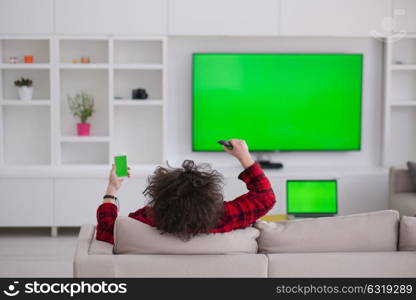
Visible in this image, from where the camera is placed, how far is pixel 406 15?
18.9 feet

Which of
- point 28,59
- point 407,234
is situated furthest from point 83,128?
point 407,234

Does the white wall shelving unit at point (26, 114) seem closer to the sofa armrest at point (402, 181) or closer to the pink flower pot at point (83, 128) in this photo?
the pink flower pot at point (83, 128)

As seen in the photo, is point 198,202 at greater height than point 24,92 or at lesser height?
lesser

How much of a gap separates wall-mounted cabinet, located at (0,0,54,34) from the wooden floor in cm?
175

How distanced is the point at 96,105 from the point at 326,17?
2.22 m

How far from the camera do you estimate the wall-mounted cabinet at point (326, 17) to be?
564cm

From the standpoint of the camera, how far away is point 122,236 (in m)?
2.34

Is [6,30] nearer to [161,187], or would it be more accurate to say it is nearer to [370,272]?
[161,187]

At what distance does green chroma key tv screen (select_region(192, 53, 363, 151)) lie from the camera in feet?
19.0

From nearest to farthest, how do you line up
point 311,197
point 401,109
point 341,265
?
point 341,265, point 311,197, point 401,109

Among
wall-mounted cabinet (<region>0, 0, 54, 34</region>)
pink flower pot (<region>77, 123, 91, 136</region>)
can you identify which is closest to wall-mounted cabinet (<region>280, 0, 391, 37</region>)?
pink flower pot (<region>77, 123, 91, 136</region>)

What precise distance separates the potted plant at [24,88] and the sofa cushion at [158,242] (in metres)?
3.58

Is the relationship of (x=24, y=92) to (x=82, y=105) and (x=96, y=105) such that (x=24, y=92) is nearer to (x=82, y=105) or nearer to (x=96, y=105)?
(x=82, y=105)

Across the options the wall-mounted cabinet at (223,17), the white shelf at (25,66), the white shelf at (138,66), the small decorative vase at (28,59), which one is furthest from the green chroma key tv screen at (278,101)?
the small decorative vase at (28,59)
